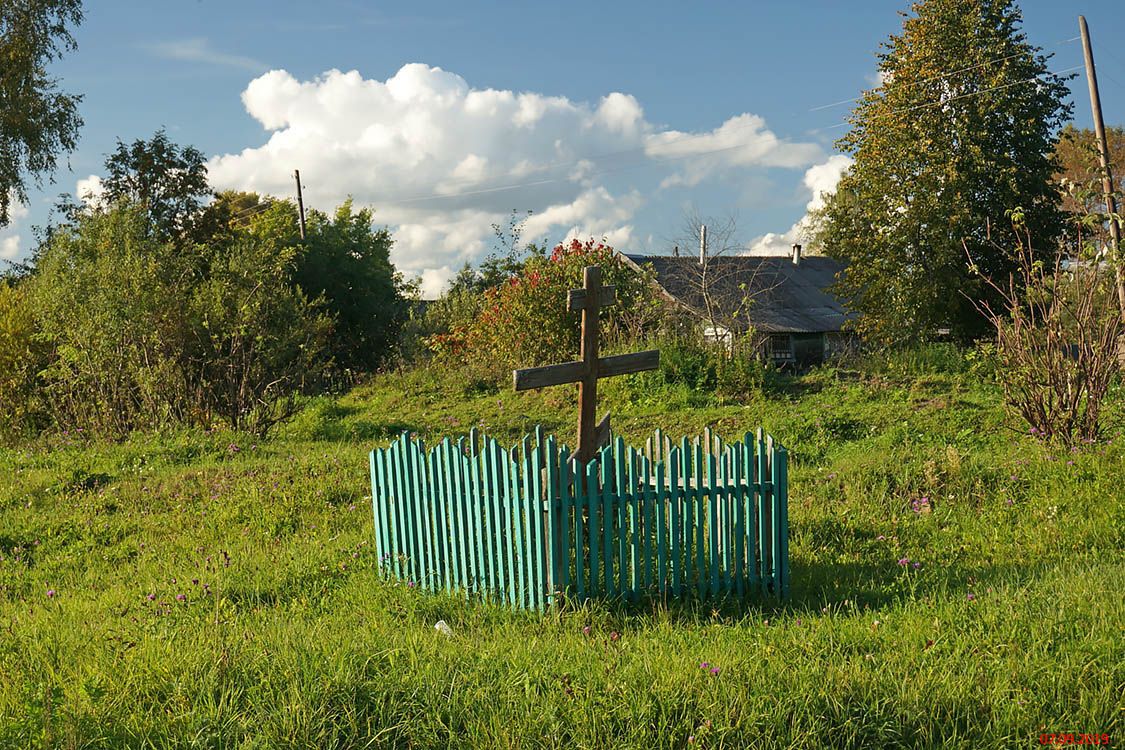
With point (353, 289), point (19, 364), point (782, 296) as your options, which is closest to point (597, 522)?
point (19, 364)

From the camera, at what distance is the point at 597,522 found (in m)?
5.51

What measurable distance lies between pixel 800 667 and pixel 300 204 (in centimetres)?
3020

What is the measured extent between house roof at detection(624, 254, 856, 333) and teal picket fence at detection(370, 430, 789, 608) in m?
16.6

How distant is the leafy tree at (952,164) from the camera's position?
22.3 metres

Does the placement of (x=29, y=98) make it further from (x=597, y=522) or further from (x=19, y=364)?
(x=597, y=522)

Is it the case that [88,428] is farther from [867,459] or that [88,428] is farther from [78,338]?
[867,459]

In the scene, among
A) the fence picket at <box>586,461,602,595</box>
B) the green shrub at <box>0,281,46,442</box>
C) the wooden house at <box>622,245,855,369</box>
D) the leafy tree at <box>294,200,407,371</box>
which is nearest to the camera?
the fence picket at <box>586,461,602,595</box>

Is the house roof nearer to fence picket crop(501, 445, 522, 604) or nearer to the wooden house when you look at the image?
the wooden house

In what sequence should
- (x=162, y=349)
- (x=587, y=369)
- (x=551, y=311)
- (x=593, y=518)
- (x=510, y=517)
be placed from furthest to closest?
(x=551, y=311)
(x=162, y=349)
(x=587, y=369)
(x=510, y=517)
(x=593, y=518)

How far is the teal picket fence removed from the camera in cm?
548

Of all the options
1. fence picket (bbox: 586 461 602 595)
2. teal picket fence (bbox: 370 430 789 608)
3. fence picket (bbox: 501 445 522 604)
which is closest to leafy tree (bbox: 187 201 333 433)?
teal picket fence (bbox: 370 430 789 608)

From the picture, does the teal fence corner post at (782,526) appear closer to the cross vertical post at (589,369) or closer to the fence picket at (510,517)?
the cross vertical post at (589,369)

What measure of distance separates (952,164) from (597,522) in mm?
19703

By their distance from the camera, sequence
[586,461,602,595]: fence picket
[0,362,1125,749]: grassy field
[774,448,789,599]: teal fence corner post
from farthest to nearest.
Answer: [774,448,789,599]: teal fence corner post, [586,461,602,595]: fence picket, [0,362,1125,749]: grassy field
